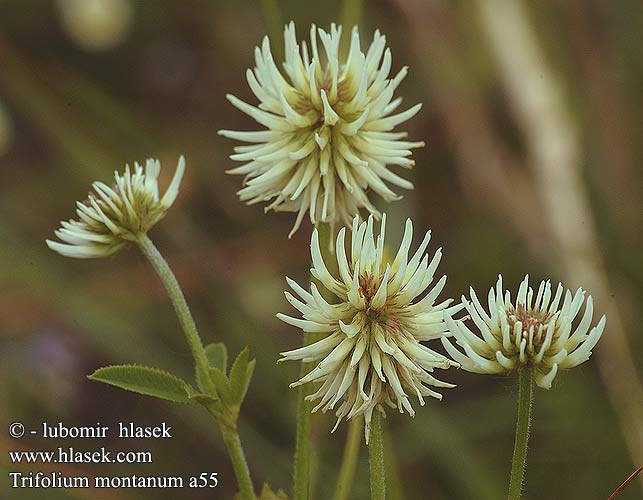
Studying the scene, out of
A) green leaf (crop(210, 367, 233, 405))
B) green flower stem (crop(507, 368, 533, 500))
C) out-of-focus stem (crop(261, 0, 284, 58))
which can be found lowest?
green flower stem (crop(507, 368, 533, 500))

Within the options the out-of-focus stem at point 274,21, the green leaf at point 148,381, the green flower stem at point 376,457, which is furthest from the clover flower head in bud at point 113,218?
the out-of-focus stem at point 274,21

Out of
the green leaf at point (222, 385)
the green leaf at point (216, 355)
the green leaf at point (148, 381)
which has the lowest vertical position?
the green leaf at point (222, 385)

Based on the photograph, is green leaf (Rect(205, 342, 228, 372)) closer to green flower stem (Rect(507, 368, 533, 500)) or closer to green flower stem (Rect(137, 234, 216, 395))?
green flower stem (Rect(137, 234, 216, 395))

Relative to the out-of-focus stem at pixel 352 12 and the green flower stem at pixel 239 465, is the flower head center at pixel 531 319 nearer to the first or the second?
the green flower stem at pixel 239 465

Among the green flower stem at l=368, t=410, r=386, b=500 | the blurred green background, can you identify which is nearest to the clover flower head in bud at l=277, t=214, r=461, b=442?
the green flower stem at l=368, t=410, r=386, b=500

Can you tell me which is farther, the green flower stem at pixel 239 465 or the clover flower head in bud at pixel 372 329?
the green flower stem at pixel 239 465

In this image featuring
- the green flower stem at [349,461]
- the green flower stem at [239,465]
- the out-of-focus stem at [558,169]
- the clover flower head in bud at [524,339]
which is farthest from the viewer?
the out-of-focus stem at [558,169]
